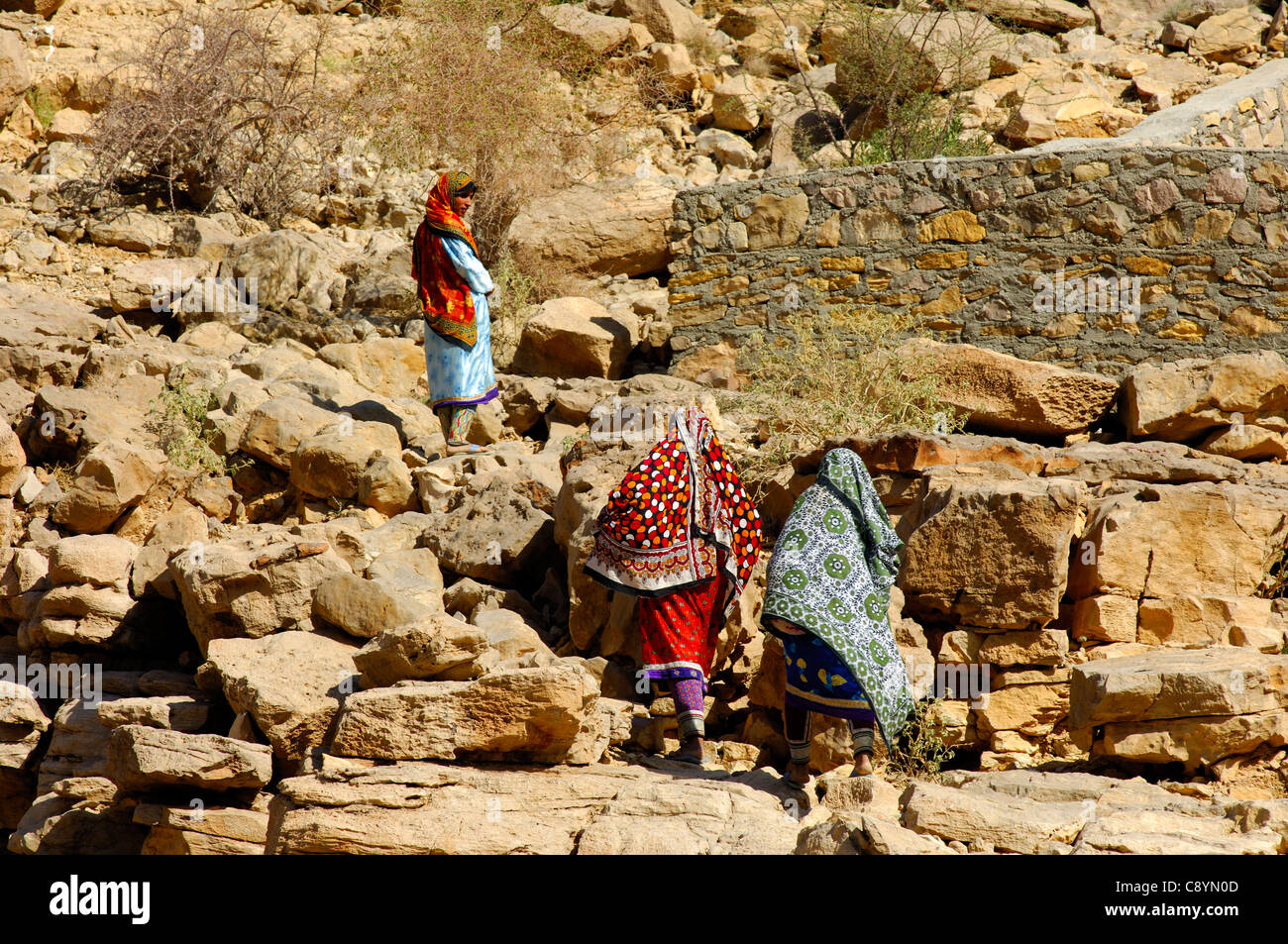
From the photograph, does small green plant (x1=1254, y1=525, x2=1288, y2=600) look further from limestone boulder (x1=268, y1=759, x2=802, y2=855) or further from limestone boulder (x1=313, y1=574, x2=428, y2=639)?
limestone boulder (x1=313, y1=574, x2=428, y2=639)

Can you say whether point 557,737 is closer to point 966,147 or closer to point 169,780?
point 169,780

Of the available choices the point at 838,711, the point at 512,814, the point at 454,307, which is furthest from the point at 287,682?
the point at 454,307

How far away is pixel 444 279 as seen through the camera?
796cm

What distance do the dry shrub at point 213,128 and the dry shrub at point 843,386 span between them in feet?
20.2

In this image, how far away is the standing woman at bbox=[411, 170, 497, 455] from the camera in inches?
310

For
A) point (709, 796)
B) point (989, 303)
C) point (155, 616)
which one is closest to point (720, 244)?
point (989, 303)

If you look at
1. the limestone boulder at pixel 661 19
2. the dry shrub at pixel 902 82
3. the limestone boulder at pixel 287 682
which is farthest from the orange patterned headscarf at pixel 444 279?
the limestone boulder at pixel 661 19

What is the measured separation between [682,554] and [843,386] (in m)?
2.71

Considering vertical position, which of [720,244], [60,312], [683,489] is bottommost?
Result: [683,489]

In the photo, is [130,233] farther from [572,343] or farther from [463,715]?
[463,715]

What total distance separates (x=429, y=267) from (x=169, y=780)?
4286 millimetres

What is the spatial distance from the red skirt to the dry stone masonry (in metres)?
4.06

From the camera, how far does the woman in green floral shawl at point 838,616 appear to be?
480 centimetres

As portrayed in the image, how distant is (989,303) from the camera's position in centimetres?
862
